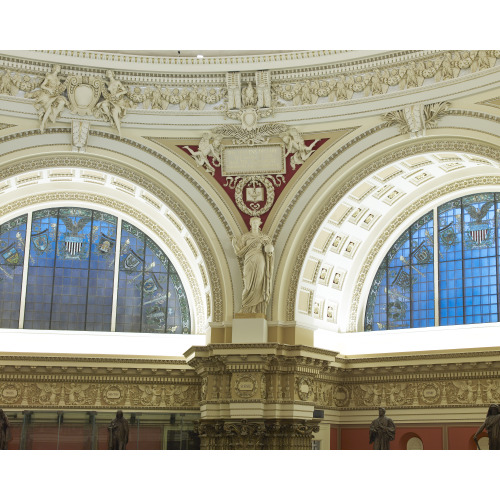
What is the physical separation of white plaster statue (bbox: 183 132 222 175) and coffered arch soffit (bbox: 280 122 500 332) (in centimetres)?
295

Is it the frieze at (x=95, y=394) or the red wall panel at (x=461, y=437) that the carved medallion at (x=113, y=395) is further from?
the red wall panel at (x=461, y=437)

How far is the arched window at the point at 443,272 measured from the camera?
2603cm

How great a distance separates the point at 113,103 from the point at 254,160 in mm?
4340

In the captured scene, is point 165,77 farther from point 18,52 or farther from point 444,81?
point 444,81

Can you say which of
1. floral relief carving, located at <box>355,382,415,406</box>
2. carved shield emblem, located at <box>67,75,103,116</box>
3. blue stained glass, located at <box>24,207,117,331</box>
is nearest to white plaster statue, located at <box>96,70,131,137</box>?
carved shield emblem, located at <box>67,75,103,116</box>

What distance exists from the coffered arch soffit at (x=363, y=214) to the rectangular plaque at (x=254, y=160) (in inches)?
59.2

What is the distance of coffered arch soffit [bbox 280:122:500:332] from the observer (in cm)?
2405

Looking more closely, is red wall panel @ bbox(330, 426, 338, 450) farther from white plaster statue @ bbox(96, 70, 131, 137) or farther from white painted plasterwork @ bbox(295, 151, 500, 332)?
white plaster statue @ bbox(96, 70, 131, 137)

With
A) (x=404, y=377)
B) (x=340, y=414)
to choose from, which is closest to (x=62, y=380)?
(x=340, y=414)

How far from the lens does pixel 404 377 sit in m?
25.3

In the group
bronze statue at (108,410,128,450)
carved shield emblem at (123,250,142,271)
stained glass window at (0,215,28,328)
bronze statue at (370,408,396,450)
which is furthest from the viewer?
carved shield emblem at (123,250,142,271)

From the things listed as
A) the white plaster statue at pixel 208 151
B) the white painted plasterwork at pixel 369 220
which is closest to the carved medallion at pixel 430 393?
the white painted plasterwork at pixel 369 220

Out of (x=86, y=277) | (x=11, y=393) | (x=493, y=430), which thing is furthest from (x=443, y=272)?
(x=11, y=393)

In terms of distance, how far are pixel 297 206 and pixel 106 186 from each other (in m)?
6.29
